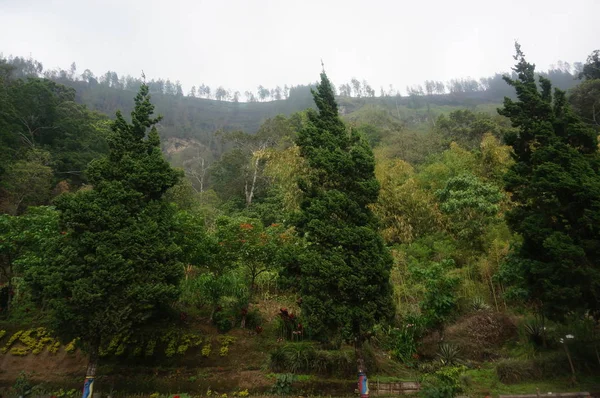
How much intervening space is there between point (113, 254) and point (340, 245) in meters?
5.90

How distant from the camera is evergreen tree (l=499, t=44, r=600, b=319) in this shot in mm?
7984

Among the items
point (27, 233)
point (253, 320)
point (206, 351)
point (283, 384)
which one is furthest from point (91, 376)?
point (27, 233)

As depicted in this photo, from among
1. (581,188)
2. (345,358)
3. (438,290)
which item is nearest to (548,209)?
(581,188)

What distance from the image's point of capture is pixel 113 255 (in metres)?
9.12

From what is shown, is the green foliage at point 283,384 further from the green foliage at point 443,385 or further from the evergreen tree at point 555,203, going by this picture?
the evergreen tree at point 555,203

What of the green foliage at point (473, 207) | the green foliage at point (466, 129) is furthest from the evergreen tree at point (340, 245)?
the green foliage at point (466, 129)

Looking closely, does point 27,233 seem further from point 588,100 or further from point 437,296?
point 588,100

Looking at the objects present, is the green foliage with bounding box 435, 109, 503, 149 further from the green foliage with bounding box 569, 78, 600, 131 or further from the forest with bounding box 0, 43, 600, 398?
the forest with bounding box 0, 43, 600, 398

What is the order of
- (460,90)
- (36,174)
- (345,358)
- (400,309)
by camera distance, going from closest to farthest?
(345,358) → (400,309) → (36,174) → (460,90)

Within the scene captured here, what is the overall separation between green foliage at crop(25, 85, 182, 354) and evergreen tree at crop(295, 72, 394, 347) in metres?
3.88

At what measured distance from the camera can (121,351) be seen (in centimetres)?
1112

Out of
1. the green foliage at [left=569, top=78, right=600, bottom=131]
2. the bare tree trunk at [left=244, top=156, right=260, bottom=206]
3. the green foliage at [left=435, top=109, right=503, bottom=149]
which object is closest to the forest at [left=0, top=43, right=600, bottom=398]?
the bare tree trunk at [left=244, top=156, right=260, bottom=206]

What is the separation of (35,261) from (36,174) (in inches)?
394

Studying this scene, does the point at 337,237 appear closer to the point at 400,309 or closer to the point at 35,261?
the point at 400,309
